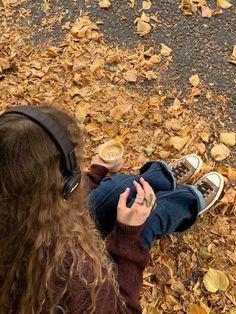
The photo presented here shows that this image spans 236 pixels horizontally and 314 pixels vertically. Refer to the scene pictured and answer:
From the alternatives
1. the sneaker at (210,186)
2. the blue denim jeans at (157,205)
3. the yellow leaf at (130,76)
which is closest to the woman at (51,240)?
the blue denim jeans at (157,205)

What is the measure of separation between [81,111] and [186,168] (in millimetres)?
649

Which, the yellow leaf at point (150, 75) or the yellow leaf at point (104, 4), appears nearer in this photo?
the yellow leaf at point (150, 75)

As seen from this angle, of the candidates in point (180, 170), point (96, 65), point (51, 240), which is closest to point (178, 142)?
point (180, 170)

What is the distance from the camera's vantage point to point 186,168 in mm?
2396

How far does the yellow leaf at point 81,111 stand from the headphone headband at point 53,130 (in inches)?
50.2

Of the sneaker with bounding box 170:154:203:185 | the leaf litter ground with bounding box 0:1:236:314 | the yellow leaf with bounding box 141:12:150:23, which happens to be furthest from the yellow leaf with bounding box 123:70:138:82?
the sneaker with bounding box 170:154:203:185

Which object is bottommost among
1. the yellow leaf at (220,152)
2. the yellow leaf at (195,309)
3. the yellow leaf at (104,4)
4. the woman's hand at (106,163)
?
the yellow leaf at (195,309)

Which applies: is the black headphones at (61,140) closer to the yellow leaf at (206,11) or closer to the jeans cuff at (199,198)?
the jeans cuff at (199,198)

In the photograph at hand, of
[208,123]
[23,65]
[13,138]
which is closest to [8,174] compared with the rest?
[13,138]

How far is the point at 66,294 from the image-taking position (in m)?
1.54

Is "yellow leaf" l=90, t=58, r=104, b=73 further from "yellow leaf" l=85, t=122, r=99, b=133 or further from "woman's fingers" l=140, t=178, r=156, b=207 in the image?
"woman's fingers" l=140, t=178, r=156, b=207

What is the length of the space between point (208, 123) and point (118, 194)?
2.43 ft

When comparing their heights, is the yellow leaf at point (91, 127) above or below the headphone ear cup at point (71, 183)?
below

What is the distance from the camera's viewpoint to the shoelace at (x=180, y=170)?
238cm
